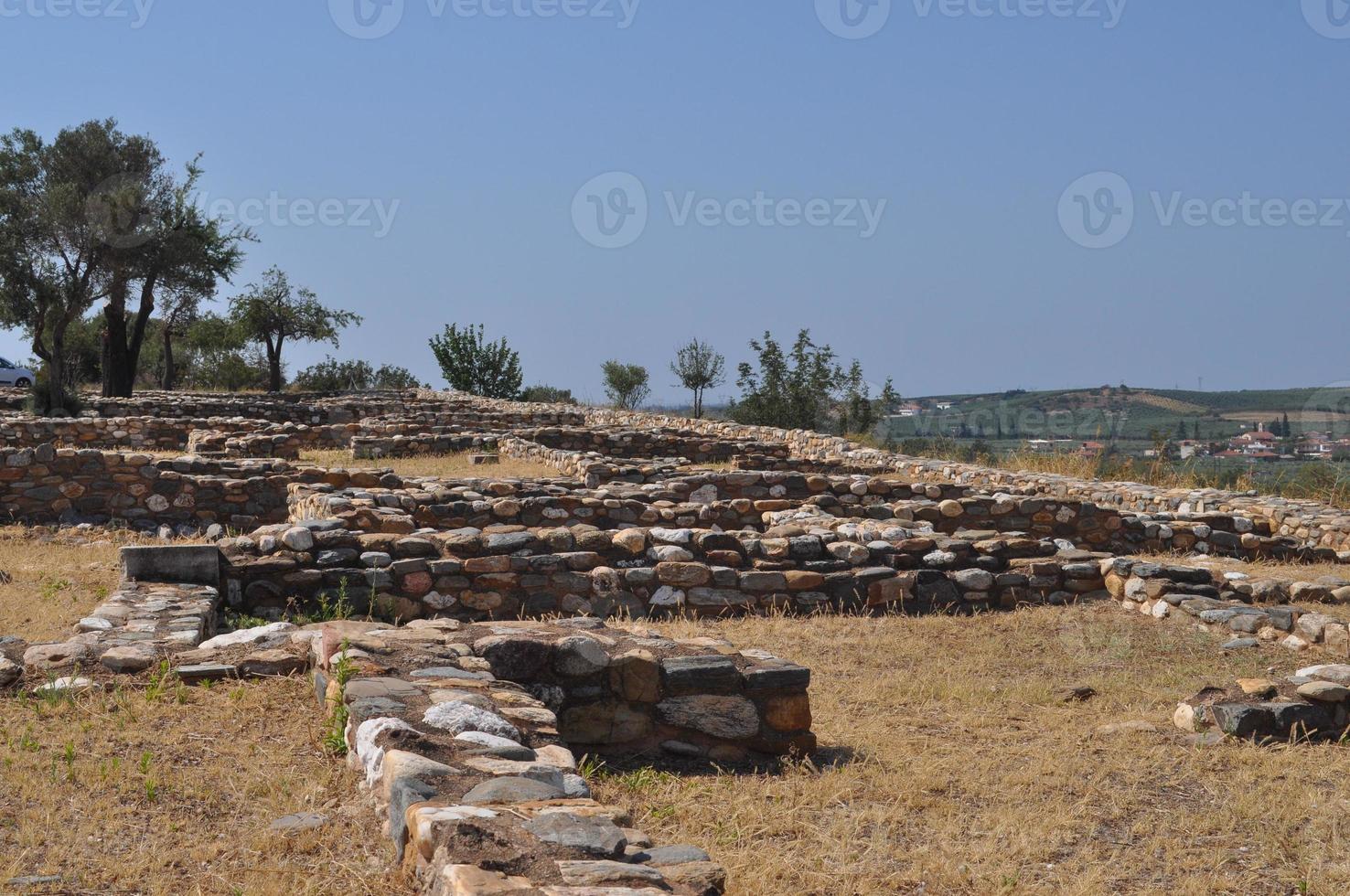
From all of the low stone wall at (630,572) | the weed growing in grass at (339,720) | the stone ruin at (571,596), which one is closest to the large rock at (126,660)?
the stone ruin at (571,596)

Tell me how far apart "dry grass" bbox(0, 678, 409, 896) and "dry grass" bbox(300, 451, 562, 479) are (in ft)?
39.3

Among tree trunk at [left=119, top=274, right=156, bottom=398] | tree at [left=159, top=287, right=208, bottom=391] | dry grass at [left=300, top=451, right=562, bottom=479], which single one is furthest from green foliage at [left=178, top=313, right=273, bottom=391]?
dry grass at [left=300, top=451, right=562, bottom=479]

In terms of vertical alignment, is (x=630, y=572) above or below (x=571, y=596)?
above

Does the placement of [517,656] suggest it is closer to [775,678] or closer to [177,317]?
[775,678]

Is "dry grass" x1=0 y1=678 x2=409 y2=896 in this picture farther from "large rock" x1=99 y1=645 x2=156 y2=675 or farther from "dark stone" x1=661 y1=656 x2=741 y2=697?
"dark stone" x1=661 y1=656 x2=741 y2=697

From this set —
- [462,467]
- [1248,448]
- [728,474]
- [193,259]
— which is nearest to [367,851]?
[728,474]

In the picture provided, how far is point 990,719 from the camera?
6.13m

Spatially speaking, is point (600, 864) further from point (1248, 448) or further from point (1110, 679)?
point (1248, 448)

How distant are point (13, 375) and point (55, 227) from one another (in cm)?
1015

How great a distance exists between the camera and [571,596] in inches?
339

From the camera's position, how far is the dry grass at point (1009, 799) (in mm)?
4105

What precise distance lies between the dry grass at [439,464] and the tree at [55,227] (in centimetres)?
1114

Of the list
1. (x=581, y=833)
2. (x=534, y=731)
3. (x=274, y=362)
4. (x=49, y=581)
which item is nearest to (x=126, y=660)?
(x=534, y=731)

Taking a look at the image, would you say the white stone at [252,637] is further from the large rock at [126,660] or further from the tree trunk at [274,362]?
the tree trunk at [274,362]
